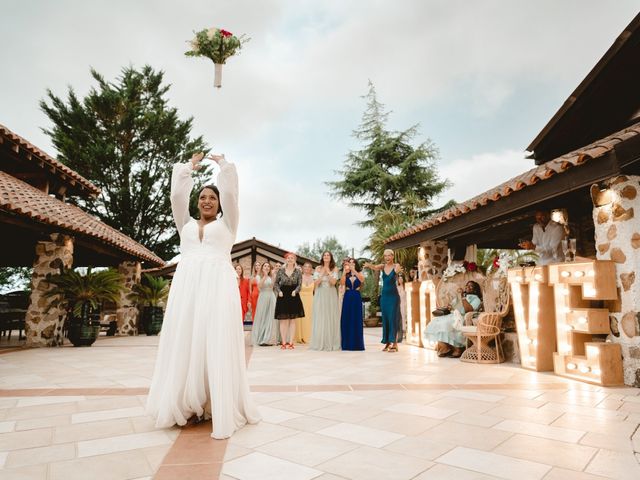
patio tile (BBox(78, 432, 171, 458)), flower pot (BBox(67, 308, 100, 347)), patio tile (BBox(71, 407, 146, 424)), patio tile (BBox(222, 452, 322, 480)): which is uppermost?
flower pot (BBox(67, 308, 100, 347))

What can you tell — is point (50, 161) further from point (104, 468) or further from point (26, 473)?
point (104, 468)

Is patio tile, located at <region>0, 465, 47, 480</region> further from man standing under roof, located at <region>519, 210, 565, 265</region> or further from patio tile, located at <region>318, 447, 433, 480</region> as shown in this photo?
man standing under roof, located at <region>519, 210, 565, 265</region>

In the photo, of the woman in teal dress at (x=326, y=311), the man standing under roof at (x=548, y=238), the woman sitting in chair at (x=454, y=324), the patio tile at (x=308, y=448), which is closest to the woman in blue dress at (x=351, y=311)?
the woman in teal dress at (x=326, y=311)

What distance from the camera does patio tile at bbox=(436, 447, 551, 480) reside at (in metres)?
2.06

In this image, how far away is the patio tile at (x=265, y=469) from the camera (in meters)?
2.04

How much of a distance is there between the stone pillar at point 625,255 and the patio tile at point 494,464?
355 centimetres

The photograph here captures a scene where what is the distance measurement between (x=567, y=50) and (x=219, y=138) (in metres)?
16.6

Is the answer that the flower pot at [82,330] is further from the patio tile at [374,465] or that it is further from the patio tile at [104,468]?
the patio tile at [374,465]

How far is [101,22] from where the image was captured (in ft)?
47.1

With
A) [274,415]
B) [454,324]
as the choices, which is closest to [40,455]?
[274,415]

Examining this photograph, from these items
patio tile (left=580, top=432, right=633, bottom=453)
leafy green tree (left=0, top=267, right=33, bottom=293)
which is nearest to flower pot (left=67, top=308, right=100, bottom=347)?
patio tile (left=580, top=432, right=633, bottom=453)

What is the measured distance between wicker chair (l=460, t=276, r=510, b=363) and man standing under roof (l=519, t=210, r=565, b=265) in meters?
1.15

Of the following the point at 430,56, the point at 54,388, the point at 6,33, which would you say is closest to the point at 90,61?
the point at 6,33

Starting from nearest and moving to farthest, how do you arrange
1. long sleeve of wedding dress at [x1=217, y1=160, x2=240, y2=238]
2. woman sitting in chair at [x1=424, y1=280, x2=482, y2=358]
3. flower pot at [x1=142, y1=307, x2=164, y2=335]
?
long sleeve of wedding dress at [x1=217, y1=160, x2=240, y2=238] < woman sitting in chair at [x1=424, y1=280, x2=482, y2=358] < flower pot at [x1=142, y1=307, x2=164, y2=335]
